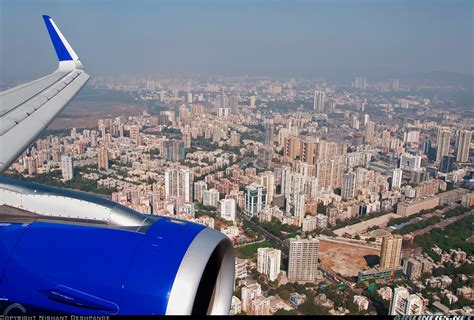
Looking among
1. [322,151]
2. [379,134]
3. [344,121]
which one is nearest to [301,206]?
[322,151]

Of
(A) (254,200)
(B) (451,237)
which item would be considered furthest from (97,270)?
(B) (451,237)

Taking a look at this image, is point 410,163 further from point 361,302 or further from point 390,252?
point 361,302

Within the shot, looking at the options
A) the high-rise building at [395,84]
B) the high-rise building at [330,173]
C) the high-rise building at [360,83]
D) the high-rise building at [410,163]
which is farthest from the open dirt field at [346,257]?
the high-rise building at [360,83]

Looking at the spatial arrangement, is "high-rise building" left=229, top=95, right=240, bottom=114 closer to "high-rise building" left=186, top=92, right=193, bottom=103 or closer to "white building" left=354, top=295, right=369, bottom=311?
"high-rise building" left=186, top=92, right=193, bottom=103

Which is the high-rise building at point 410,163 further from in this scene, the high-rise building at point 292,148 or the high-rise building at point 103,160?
the high-rise building at point 103,160

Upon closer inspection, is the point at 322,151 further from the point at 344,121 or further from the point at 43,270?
the point at 43,270

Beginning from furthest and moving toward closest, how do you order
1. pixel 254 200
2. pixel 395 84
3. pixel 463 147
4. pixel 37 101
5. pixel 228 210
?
pixel 395 84 → pixel 463 147 → pixel 254 200 → pixel 228 210 → pixel 37 101

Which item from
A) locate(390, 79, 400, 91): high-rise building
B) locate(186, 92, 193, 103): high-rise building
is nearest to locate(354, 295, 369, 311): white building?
locate(186, 92, 193, 103): high-rise building
